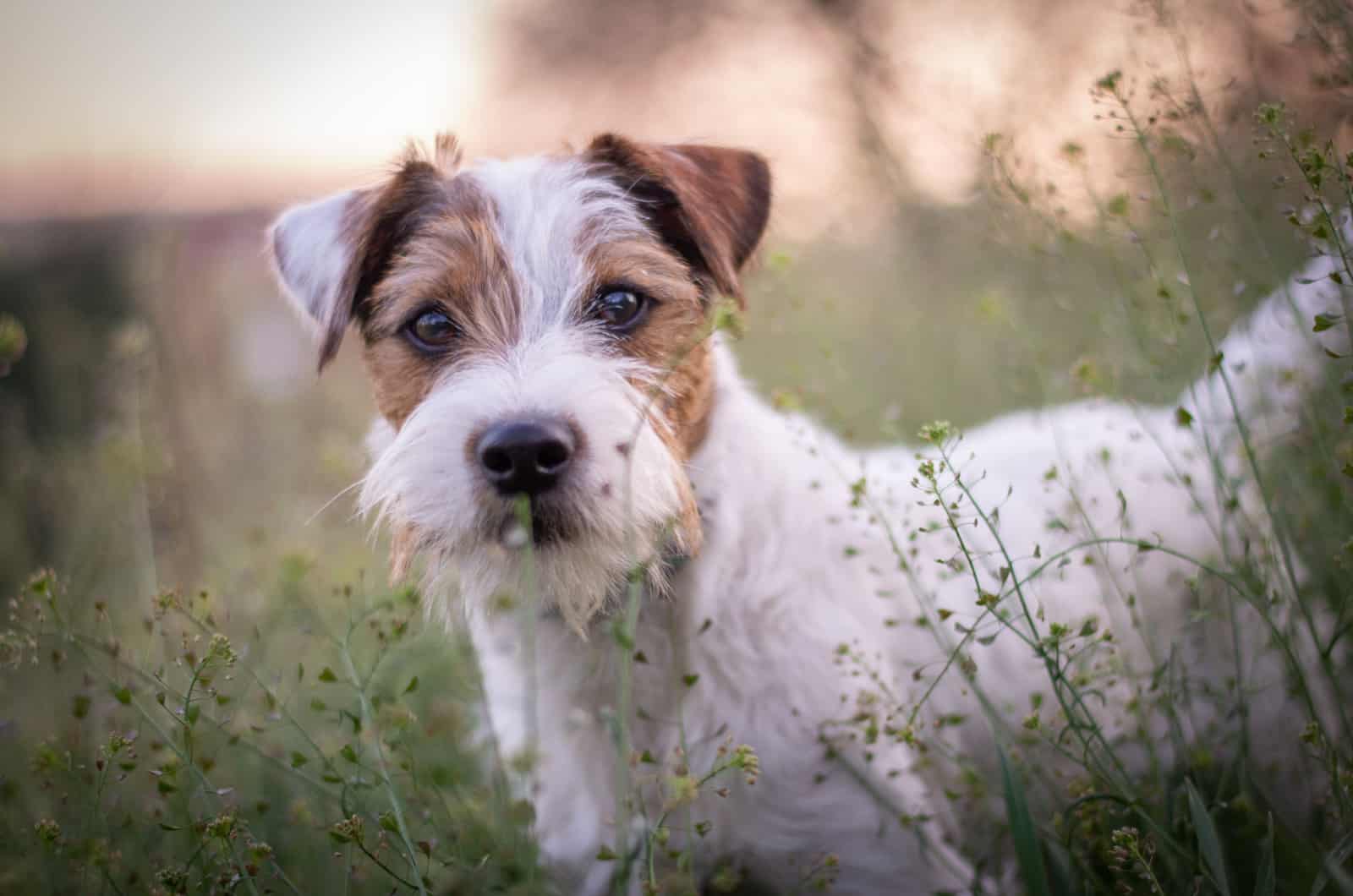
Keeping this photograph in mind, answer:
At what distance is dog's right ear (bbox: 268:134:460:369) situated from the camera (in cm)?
280

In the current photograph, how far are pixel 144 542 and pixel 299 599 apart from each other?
187cm

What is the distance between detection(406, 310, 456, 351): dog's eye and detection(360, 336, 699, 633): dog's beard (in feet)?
1.20

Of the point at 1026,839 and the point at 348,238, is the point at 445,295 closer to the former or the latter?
the point at 348,238

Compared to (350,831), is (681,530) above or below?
above

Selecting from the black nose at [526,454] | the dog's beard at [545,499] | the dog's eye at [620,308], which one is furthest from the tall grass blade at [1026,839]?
the dog's eye at [620,308]

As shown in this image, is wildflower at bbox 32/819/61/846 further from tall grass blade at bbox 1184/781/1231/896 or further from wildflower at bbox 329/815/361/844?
tall grass blade at bbox 1184/781/1231/896

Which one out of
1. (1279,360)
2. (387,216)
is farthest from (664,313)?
(1279,360)

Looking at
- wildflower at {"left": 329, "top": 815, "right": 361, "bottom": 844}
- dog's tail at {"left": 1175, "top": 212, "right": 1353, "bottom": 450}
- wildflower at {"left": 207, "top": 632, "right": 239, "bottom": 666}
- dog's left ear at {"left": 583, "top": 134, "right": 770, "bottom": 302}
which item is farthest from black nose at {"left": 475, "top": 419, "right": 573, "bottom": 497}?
dog's tail at {"left": 1175, "top": 212, "right": 1353, "bottom": 450}

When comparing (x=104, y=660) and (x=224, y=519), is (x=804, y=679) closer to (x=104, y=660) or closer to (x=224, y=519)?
(x=104, y=660)

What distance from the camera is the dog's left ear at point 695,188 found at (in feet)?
9.17

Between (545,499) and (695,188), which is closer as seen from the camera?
(545,499)

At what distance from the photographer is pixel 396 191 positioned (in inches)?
115

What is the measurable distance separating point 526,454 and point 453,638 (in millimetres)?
994

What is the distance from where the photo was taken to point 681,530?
2.30 m
